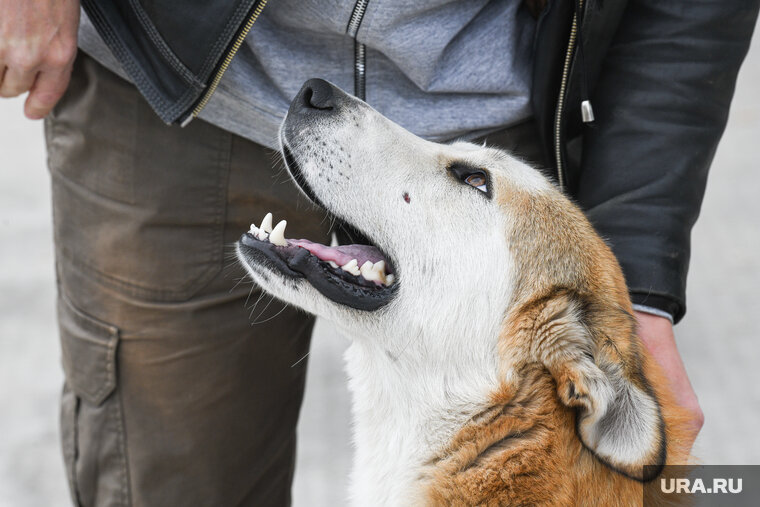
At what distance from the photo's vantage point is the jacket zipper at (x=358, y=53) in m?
2.14

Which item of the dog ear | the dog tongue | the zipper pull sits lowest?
the dog ear

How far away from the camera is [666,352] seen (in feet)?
7.59

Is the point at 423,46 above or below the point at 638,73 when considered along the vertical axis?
above

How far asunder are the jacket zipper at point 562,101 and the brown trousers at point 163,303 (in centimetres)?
14

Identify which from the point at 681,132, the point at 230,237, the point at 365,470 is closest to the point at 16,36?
the point at 230,237

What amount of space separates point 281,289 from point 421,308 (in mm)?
365

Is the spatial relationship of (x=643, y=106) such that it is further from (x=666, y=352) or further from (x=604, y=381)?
(x=604, y=381)

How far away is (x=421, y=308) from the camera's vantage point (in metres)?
2.18

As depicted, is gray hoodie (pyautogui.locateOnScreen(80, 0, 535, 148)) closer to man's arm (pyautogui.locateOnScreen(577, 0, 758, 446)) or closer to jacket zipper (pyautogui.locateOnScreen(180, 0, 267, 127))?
jacket zipper (pyautogui.locateOnScreen(180, 0, 267, 127))

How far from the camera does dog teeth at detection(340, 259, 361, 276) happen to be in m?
2.17

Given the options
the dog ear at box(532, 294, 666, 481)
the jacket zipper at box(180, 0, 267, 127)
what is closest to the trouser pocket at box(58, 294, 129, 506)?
the jacket zipper at box(180, 0, 267, 127)

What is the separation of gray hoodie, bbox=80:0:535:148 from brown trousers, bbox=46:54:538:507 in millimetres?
113

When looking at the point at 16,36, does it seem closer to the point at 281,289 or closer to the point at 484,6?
the point at 281,289

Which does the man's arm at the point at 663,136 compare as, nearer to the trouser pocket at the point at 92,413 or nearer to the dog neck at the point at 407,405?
the dog neck at the point at 407,405
